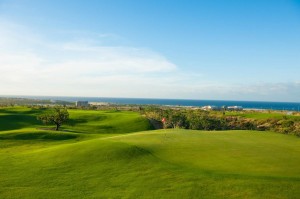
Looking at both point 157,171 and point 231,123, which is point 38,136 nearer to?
point 157,171

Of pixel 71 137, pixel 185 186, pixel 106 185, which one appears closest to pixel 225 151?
pixel 185 186

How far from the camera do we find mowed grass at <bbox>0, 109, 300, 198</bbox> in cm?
1530

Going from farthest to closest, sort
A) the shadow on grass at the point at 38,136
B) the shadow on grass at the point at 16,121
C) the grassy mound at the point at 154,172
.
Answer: the shadow on grass at the point at 16,121 → the shadow on grass at the point at 38,136 → the grassy mound at the point at 154,172

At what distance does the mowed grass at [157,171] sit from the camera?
603 inches

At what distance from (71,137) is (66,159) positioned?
2146 cm

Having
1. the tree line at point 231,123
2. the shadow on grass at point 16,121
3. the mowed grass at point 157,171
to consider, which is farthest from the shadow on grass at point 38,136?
the tree line at point 231,123

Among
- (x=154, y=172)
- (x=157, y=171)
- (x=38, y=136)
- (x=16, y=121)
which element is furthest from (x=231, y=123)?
(x=154, y=172)

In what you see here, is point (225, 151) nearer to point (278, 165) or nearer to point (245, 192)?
point (278, 165)

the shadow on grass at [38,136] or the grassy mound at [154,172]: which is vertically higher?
the grassy mound at [154,172]

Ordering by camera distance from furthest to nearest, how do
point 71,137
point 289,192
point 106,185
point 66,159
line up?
point 71,137
point 66,159
point 106,185
point 289,192

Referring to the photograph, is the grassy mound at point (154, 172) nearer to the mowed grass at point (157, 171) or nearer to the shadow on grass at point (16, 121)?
the mowed grass at point (157, 171)

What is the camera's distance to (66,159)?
70.2 ft

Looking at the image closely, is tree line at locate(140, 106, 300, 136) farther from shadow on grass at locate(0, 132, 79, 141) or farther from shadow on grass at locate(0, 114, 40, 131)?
shadow on grass at locate(0, 132, 79, 141)

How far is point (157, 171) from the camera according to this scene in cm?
1847
